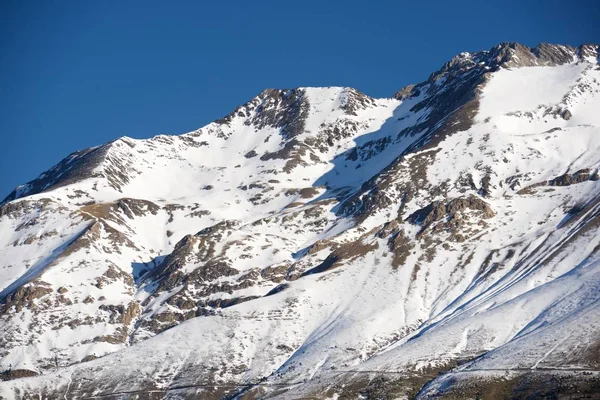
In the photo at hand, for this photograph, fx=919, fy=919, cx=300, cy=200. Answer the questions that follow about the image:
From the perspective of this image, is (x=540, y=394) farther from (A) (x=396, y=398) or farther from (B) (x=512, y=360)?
(A) (x=396, y=398)

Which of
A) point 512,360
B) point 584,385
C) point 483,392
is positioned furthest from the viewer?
point 512,360

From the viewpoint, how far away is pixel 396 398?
199375mm

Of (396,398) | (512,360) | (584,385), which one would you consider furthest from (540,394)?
(396,398)

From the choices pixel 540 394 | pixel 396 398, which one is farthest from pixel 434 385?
pixel 540 394

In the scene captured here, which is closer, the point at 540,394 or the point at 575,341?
the point at 540,394

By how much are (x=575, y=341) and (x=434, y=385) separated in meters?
31.8

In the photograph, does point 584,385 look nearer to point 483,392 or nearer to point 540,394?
point 540,394

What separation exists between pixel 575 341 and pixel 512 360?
1427cm

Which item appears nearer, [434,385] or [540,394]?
[540,394]

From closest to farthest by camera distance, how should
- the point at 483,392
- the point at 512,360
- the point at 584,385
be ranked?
the point at 584,385
the point at 483,392
the point at 512,360

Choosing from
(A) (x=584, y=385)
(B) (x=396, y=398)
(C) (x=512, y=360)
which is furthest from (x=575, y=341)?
(B) (x=396, y=398)

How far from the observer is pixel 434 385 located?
19850 cm

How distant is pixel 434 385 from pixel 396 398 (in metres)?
8.70

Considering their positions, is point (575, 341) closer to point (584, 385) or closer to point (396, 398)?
point (584, 385)
